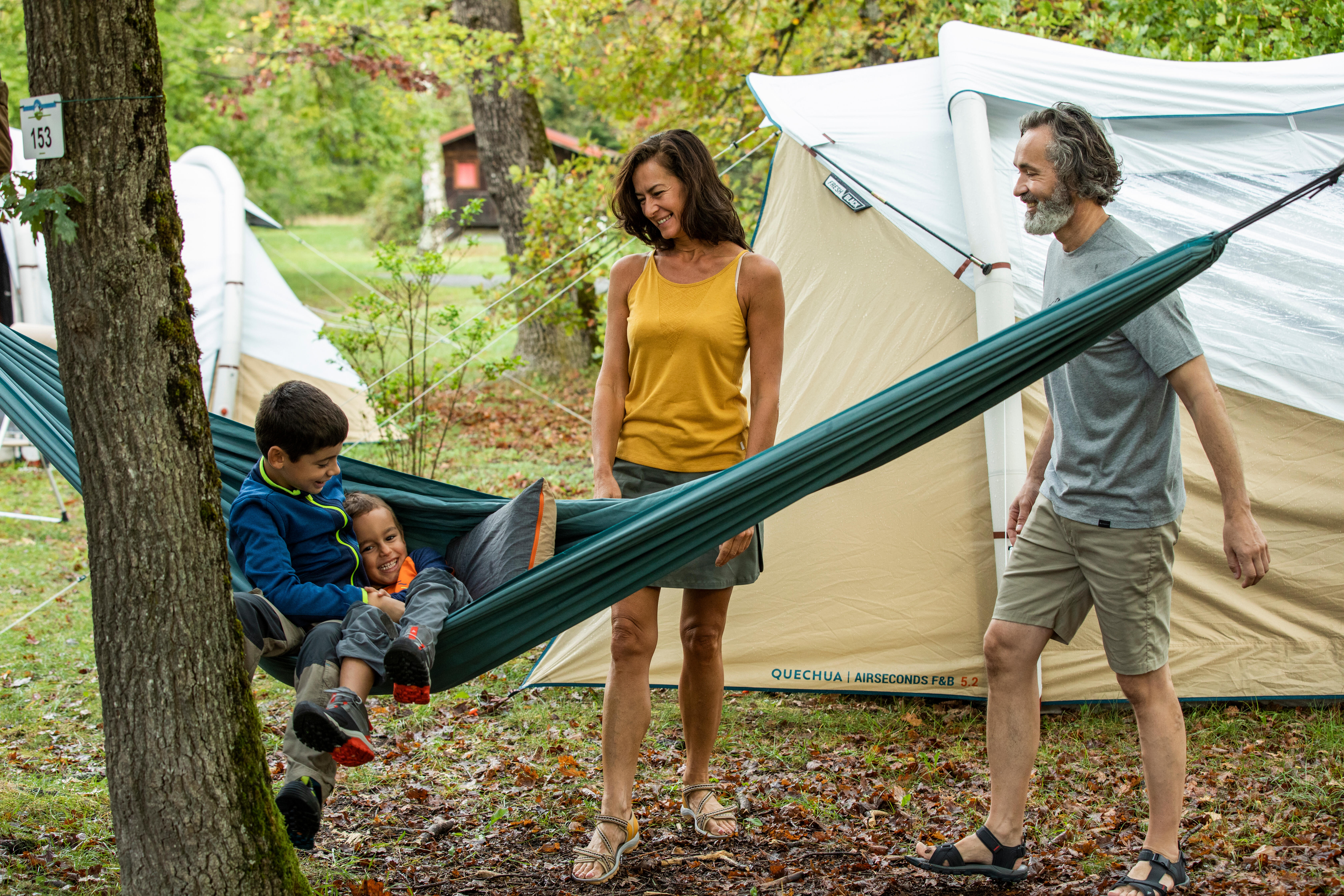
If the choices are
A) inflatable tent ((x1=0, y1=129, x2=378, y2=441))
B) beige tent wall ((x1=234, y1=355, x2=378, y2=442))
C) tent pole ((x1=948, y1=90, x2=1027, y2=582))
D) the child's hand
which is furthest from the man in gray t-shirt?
beige tent wall ((x1=234, y1=355, x2=378, y2=442))

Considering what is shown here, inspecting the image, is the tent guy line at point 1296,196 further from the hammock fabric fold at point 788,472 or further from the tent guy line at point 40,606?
the tent guy line at point 40,606

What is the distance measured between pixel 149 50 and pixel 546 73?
6.76 metres

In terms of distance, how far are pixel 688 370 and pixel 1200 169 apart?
6.42ft

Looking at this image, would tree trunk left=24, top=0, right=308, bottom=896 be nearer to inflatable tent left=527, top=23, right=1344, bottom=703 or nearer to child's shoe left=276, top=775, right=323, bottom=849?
child's shoe left=276, top=775, right=323, bottom=849

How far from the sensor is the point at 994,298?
3094 mm

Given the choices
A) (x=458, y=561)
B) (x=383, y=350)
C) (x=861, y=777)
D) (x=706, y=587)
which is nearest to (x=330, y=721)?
(x=458, y=561)

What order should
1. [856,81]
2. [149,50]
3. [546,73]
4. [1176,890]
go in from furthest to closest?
[546,73]
[856,81]
[1176,890]
[149,50]

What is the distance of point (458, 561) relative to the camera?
8.41 feet

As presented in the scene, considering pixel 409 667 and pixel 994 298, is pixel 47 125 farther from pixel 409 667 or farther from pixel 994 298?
pixel 994 298

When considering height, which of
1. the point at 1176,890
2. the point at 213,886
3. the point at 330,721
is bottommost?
the point at 1176,890

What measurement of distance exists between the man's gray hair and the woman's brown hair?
665 mm

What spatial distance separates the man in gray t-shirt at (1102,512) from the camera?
2.07 meters

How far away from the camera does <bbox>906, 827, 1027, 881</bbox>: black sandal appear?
2234 mm

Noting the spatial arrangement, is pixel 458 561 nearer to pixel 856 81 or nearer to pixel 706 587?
pixel 706 587
